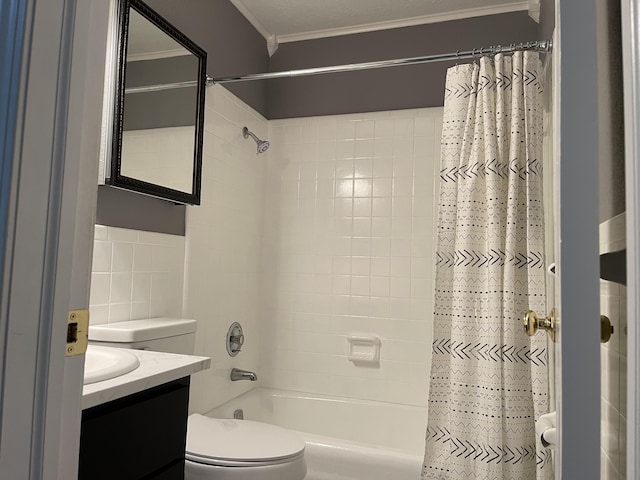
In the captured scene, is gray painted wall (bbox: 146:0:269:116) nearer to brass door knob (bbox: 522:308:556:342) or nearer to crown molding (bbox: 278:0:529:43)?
crown molding (bbox: 278:0:529:43)

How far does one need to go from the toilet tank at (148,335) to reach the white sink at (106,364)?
28 centimetres

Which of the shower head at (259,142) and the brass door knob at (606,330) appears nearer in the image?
the brass door knob at (606,330)

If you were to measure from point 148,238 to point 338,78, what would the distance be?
5.05ft

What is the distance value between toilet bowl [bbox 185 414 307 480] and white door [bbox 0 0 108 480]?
983 millimetres

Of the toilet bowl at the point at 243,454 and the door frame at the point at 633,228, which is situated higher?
the door frame at the point at 633,228

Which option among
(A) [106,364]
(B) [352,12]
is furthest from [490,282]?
(B) [352,12]

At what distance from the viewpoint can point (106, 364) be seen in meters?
1.23

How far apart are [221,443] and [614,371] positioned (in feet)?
4.17

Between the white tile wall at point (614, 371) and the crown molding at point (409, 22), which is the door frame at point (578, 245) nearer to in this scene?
the white tile wall at point (614, 371)

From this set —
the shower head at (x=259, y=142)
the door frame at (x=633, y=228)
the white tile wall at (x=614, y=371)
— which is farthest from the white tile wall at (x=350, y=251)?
the door frame at (x=633, y=228)

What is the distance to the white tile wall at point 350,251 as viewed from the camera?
2.73 meters

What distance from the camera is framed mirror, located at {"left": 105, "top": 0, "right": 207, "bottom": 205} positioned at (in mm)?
1783

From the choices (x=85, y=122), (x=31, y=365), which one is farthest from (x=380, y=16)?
(x=31, y=365)

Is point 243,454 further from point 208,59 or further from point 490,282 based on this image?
point 208,59
